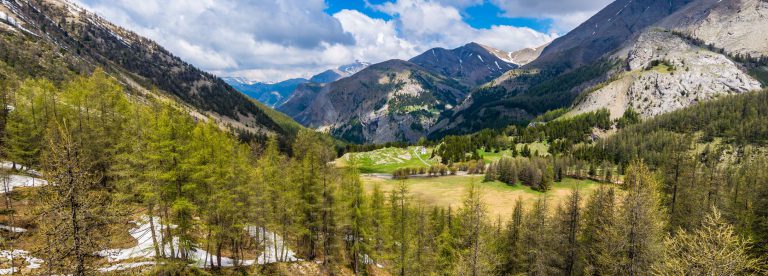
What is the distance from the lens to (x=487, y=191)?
13050 centimetres

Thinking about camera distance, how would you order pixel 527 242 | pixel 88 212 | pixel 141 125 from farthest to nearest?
pixel 527 242
pixel 141 125
pixel 88 212

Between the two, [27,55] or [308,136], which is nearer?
[308,136]

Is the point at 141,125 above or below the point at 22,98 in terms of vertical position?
below

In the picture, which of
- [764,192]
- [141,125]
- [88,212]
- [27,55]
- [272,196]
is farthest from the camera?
[27,55]

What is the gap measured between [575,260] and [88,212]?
156 feet

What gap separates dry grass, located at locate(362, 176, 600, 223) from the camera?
116m

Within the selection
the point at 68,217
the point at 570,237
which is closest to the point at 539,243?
the point at 570,237

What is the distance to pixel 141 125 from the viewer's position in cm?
2819

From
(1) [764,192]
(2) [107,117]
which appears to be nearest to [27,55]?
(2) [107,117]

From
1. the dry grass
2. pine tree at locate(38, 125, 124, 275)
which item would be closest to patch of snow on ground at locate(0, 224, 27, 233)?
pine tree at locate(38, 125, 124, 275)

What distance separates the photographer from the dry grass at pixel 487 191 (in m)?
116

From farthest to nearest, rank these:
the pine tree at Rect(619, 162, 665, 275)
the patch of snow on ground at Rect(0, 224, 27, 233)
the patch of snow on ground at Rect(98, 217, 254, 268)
A: the patch of snow on ground at Rect(98, 217, 254, 268), the patch of snow on ground at Rect(0, 224, 27, 233), the pine tree at Rect(619, 162, 665, 275)

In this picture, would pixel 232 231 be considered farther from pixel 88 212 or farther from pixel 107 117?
pixel 88 212

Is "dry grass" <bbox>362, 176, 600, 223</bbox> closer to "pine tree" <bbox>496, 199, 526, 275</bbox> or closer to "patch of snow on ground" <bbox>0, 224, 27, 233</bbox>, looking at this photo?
"pine tree" <bbox>496, 199, 526, 275</bbox>
